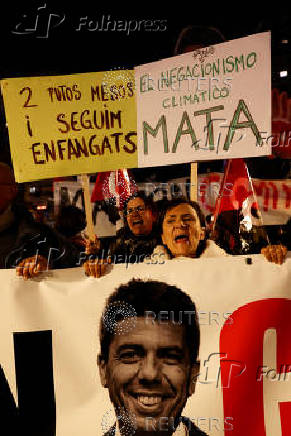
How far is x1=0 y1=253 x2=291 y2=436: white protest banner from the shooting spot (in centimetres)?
178

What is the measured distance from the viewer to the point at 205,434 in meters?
1.79

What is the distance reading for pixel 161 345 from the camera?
176 cm

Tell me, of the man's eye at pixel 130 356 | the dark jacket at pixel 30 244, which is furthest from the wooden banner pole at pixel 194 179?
the man's eye at pixel 130 356

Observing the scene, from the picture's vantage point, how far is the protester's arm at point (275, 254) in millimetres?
1770

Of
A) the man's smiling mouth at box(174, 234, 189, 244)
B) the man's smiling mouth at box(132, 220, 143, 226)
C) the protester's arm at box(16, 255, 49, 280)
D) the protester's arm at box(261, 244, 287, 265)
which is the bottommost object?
the protester's arm at box(16, 255, 49, 280)

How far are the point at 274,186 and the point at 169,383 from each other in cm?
248

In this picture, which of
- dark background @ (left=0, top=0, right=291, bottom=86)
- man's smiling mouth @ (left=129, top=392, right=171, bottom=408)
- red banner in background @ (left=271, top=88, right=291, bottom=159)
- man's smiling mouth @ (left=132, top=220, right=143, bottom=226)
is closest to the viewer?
man's smiling mouth @ (left=129, top=392, right=171, bottom=408)

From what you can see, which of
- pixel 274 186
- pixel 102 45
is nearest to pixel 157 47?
pixel 102 45

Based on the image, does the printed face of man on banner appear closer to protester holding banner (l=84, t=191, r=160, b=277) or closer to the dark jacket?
the dark jacket

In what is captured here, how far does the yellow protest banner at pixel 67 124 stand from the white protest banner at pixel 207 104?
0.11 m

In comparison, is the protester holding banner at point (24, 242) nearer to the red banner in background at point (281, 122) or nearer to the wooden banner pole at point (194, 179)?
the wooden banner pole at point (194, 179)

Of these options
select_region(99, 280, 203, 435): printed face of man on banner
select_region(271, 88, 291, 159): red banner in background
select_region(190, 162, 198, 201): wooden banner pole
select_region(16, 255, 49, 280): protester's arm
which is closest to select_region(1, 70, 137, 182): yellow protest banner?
select_region(190, 162, 198, 201): wooden banner pole

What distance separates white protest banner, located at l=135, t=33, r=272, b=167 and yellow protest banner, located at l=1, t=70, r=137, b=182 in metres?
0.11

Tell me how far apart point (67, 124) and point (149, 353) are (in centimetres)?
105
